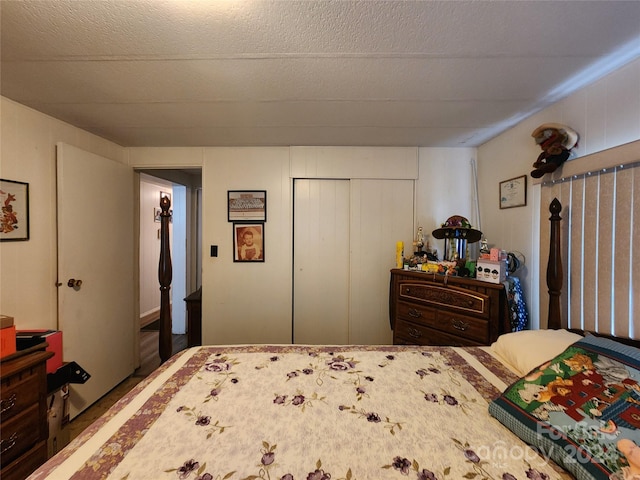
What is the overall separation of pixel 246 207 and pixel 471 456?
2.36 m

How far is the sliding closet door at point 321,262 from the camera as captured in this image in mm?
2533

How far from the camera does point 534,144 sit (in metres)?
1.75

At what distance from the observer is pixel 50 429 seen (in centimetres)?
146

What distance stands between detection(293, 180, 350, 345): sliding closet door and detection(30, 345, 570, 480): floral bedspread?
4.27ft

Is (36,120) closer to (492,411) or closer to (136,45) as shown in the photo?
(136,45)

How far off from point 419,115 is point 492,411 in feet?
5.84

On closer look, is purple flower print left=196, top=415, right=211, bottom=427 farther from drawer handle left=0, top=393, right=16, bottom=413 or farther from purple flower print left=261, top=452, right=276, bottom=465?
drawer handle left=0, top=393, right=16, bottom=413

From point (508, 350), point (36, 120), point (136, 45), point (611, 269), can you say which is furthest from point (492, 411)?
point (36, 120)

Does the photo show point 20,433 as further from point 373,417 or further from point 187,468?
point 373,417

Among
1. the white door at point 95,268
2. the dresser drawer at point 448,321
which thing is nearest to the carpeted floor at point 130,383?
the white door at point 95,268

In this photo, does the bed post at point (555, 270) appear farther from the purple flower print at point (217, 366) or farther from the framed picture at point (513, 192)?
the purple flower print at point (217, 366)

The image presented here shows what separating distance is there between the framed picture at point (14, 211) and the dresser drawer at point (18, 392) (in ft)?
2.85

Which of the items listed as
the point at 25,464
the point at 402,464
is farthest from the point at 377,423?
the point at 25,464

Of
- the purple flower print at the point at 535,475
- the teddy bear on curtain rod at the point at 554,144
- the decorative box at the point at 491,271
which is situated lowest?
the purple flower print at the point at 535,475
